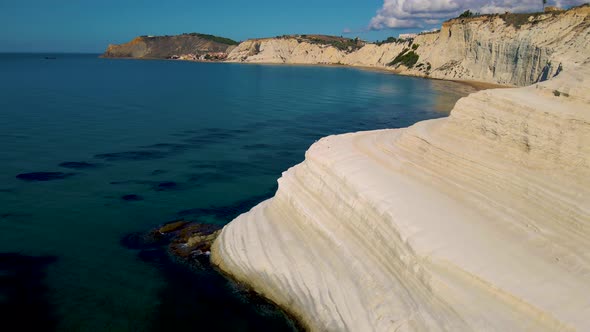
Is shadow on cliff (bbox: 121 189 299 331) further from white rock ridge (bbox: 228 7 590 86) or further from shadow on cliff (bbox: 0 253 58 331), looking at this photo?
white rock ridge (bbox: 228 7 590 86)

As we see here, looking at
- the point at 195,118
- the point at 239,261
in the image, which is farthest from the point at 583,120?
the point at 195,118

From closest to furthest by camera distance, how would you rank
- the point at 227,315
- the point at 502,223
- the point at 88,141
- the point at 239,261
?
the point at 502,223 → the point at 227,315 → the point at 239,261 → the point at 88,141

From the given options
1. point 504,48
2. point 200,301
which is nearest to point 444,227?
point 200,301

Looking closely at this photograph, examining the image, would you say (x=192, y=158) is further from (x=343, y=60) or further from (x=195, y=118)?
(x=343, y=60)

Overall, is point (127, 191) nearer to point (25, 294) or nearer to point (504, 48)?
point (25, 294)

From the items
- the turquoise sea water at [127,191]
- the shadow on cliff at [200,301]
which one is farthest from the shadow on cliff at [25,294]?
the shadow on cliff at [200,301]

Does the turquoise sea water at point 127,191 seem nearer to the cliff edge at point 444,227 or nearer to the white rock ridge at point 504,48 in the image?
the cliff edge at point 444,227
